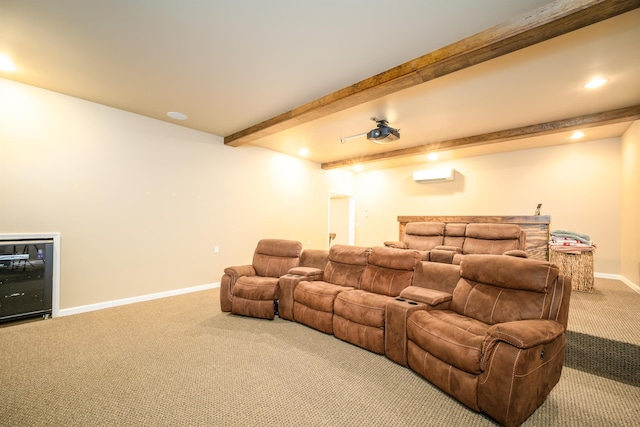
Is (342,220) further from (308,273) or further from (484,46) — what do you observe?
(484,46)

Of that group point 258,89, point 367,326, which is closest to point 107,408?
point 367,326

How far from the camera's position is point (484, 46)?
2.11 m

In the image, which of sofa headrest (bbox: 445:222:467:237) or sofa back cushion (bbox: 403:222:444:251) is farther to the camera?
sofa back cushion (bbox: 403:222:444:251)

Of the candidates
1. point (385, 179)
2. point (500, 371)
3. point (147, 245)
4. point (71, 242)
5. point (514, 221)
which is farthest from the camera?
point (385, 179)

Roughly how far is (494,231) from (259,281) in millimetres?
3880

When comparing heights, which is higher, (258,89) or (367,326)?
(258,89)

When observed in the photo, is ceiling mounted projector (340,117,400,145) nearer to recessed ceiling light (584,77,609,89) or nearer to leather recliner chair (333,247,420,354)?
leather recliner chair (333,247,420,354)

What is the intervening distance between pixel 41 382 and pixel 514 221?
21.9 feet

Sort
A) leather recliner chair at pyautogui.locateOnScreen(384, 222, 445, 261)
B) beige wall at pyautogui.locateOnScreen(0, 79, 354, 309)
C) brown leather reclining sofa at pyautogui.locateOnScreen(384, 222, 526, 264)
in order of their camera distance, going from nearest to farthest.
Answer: beige wall at pyautogui.locateOnScreen(0, 79, 354, 309)
brown leather reclining sofa at pyautogui.locateOnScreen(384, 222, 526, 264)
leather recliner chair at pyautogui.locateOnScreen(384, 222, 445, 261)

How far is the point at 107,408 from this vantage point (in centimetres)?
173

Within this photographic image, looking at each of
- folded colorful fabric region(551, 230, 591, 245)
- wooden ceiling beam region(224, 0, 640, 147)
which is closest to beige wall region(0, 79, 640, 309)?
folded colorful fabric region(551, 230, 591, 245)

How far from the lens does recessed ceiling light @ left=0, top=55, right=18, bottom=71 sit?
2.60 meters

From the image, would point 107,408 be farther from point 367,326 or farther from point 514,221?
point 514,221

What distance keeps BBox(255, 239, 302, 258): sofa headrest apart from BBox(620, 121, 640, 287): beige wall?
16.3ft
